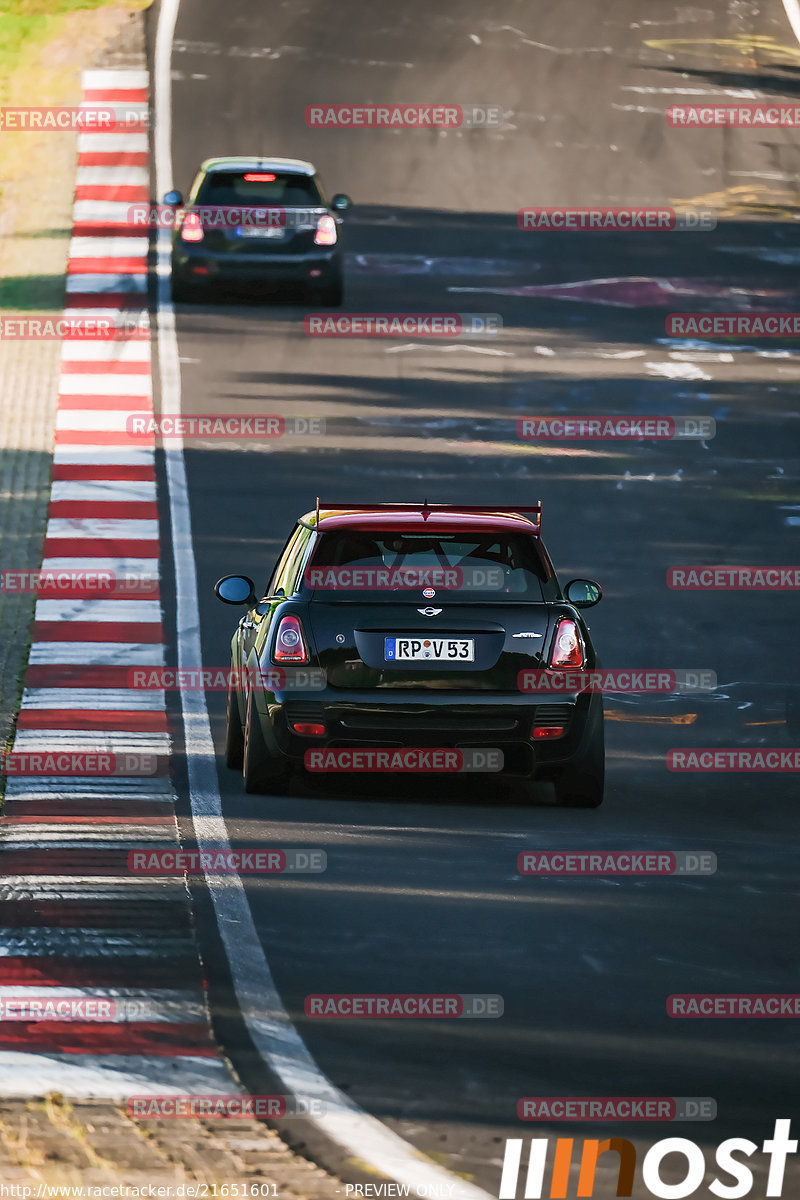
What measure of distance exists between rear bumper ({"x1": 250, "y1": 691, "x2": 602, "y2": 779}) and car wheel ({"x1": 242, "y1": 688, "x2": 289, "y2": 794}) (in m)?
0.11

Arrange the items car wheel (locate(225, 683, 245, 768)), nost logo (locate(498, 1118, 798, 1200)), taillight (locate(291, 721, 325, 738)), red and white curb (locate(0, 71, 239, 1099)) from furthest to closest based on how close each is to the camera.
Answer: car wheel (locate(225, 683, 245, 768)) < taillight (locate(291, 721, 325, 738)) < red and white curb (locate(0, 71, 239, 1099)) < nost logo (locate(498, 1118, 798, 1200))

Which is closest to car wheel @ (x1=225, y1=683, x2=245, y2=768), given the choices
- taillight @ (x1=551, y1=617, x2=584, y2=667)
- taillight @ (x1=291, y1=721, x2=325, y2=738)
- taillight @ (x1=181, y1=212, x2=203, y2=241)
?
taillight @ (x1=291, y1=721, x2=325, y2=738)

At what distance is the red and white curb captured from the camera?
754cm

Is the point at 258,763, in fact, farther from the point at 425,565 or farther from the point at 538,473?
the point at 538,473

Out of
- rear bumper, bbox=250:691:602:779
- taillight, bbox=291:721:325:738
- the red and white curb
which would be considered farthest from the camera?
taillight, bbox=291:721:325:738

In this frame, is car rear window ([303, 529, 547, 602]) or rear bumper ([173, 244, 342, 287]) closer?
car rear window ([303, 529, 547, 602])

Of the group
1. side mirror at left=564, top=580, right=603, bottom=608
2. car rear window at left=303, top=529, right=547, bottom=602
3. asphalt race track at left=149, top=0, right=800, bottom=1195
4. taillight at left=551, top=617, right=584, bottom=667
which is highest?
car rear window at left=303, top=529, right=547, bottom=602

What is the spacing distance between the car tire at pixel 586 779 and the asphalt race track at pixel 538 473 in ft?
0.28

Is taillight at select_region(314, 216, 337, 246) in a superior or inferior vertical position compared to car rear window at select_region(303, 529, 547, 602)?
inferior

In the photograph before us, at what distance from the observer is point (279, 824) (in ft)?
35.7

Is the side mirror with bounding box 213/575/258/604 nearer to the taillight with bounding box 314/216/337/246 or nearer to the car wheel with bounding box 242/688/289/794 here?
the car wheel with bounding box 242/688/289/794

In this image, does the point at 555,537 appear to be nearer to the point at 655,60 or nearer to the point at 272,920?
the point at 272,920

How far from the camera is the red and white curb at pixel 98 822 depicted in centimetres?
754

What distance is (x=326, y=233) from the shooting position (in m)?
26.1
